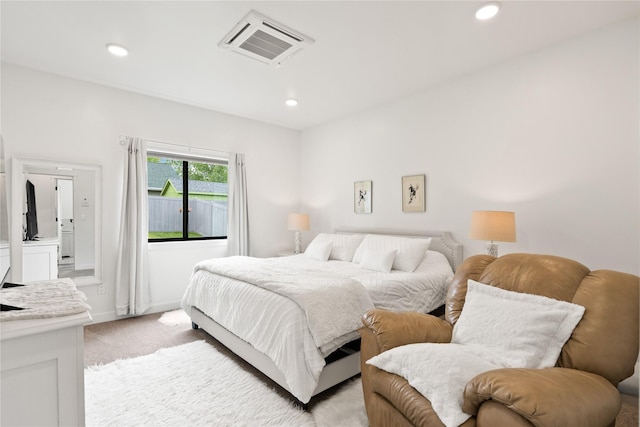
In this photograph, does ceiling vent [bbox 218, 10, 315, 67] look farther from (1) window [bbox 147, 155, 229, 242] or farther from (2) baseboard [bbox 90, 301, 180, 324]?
(2) baseboard [bbox 90, 301, 180, 324]

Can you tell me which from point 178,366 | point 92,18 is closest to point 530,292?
point 178,366

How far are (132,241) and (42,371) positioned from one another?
117 inches

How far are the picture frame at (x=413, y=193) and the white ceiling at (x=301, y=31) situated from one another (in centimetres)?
104

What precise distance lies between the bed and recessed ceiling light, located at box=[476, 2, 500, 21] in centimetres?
201

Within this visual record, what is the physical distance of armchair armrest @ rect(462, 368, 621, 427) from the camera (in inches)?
41.4

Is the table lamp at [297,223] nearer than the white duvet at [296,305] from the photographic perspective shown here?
No

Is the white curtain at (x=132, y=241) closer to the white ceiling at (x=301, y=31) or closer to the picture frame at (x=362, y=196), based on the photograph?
the white ceiling at (x=301, y=31)

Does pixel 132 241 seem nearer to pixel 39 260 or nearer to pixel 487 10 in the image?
pixel 39 260

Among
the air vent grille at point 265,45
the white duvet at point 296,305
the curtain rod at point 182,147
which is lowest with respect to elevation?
the white duvet at point 296,305

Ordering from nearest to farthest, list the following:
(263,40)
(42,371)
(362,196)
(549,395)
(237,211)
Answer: (42,371), (549,395), (263,40), (362,196), (237,211)

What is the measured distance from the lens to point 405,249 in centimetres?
329

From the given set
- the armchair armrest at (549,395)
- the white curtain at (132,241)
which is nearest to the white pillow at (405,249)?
the armchair armrest at (549,395)

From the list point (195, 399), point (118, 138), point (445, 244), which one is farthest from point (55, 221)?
point (445, 244)

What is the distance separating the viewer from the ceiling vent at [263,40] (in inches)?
92.4
